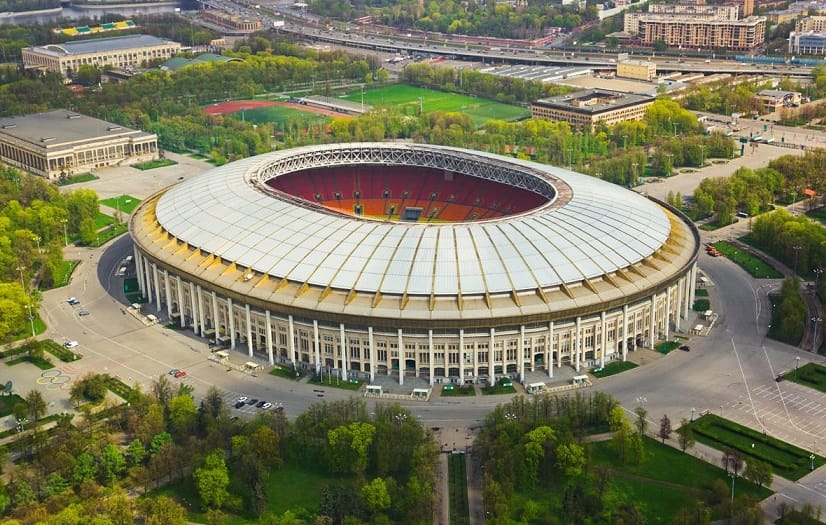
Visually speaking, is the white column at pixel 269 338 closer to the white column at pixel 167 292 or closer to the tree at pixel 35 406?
the white column at pixel 167 292

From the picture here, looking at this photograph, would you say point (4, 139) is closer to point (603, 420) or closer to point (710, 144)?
point (710, 144)

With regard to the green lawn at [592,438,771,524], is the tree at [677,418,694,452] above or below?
above

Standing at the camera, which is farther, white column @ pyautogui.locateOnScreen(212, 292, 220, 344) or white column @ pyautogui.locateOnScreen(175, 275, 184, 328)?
white column @ pyautogui.locateOnScreen(175, 275, 184, 328)

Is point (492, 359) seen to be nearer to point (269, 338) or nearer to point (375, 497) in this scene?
point (269, 338)

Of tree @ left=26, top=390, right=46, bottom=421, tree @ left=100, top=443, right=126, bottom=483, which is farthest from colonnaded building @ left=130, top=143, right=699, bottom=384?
tree @ left=100, top=443, right=126, bottom=483

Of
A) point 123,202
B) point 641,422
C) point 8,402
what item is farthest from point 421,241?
point 123,202

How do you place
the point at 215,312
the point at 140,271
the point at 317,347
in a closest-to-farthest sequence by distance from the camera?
the point at 317,347 → the point at 215,312 → the point at 140,271

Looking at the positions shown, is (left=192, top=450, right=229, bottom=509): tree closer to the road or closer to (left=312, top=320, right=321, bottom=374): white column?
the road
